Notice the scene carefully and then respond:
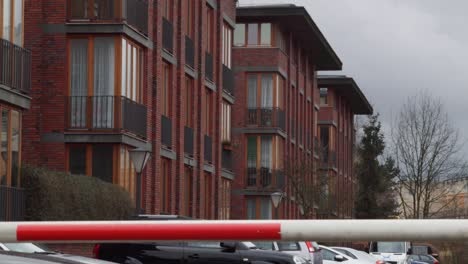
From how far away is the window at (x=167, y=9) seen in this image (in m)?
40.7

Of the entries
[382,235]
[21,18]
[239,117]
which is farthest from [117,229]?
[239,117]

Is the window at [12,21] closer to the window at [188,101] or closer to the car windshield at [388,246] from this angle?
the car windshield at [388,246]

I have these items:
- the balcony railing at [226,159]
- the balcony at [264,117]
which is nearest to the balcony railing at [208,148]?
the balcony railing at [226,159]

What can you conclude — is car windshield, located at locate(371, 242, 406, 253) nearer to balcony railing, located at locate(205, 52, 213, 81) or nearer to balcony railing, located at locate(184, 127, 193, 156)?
balcony railing, located at locate(184, 127, 193, 156)

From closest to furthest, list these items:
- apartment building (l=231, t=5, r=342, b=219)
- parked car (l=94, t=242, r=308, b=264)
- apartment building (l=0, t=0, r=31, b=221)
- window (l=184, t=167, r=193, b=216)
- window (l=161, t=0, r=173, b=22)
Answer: parked car (l=94, t=242, r=308, b=264)
apartment building (l=0, t=0, r=31, b=221)
window (l=161, t=0, r=173, b=22)
window (l=184, t=167, r=193, b=216)
apartment building (l=231, t=5, r=342, b=219)

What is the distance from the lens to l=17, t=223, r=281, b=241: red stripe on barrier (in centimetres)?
299

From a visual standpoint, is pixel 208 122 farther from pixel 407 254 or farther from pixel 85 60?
pixel 85 60

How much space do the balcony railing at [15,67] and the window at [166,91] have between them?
10.2m

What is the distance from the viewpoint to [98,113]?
3547 cm

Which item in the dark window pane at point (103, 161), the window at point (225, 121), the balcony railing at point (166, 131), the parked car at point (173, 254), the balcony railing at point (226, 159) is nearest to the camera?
the parked car at point (173, 254)

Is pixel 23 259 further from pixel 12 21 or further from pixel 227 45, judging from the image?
pixel 227 45

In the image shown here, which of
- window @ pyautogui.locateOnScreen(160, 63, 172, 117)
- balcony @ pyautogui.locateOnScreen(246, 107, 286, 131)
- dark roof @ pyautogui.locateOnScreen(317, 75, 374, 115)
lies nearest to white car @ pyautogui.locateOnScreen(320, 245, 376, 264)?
window @ pyautogui.locateOnScreen(160, 63, 172, 117)

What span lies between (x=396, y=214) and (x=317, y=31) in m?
24.6

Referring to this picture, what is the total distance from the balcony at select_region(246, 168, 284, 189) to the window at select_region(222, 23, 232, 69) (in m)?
10.0
